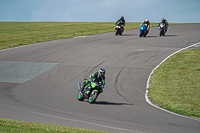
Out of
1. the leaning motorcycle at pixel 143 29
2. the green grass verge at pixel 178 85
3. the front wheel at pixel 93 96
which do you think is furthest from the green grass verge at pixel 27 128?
the leaning motorcycle at pixel 143 29

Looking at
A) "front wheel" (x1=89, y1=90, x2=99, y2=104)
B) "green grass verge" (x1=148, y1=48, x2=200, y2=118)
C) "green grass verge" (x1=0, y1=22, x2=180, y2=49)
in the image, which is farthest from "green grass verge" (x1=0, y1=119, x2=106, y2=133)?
"green grass verge" (x1=0, y1=22, x2=180, y2=49)

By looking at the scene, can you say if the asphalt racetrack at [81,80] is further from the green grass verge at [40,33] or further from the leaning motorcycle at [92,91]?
the green grass verge at [40,33]

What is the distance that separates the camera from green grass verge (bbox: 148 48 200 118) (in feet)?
42.8

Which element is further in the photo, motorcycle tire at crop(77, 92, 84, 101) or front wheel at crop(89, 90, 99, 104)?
motorcycle tire at crop(77, 92, 84, 101)

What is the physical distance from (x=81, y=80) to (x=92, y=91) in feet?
13.4

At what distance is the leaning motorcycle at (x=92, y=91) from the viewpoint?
12945mm

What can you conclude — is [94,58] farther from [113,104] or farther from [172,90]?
[113,104]

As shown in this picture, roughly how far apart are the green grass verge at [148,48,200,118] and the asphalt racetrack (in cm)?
76

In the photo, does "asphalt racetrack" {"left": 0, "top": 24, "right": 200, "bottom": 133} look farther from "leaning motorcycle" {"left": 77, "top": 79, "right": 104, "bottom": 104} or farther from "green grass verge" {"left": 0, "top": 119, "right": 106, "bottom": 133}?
"green grass verge" {"left": 0, "top": 119, "right": 106, "bottom": 133}

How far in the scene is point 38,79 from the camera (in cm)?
1773

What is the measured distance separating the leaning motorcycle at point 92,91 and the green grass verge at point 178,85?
9.19 feet

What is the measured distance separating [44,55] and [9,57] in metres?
2.77

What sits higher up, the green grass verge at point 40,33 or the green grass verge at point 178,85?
the green grass verge at point 40,33

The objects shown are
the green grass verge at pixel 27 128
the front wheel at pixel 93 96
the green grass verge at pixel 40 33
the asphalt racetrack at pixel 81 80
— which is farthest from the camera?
the green grass verge at pixel 40 33
